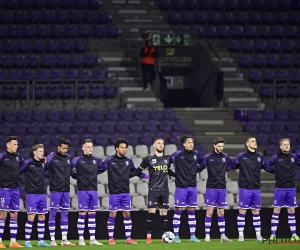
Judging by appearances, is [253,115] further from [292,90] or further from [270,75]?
[270,75]

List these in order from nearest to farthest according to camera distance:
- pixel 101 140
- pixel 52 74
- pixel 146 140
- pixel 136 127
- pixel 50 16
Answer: pixel 101 140 < pixel 146 140 < pixel 136 127 < pixel 52 74 < pixel 50 16

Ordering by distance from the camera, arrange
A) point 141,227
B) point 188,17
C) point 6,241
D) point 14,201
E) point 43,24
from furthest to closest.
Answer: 1. point 188,17
2. point 43,24
3. point 141,227
4. point 6,241
5. point 14,201

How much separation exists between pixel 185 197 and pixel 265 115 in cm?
1007

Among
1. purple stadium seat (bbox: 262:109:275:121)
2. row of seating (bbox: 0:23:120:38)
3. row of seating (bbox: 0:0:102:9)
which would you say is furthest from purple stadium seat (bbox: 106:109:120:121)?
row of seating (bbox: 0:0:102:9)

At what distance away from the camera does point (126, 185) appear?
806 inches

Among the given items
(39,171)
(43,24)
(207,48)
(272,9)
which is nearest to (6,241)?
(39,171)

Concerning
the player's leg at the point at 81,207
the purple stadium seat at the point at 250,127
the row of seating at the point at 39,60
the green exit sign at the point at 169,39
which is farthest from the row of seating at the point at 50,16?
the player's leg at the point at 81,207

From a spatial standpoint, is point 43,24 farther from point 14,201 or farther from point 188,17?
point 14,201

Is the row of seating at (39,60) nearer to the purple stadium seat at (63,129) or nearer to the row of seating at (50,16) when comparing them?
the row of seating at (50,16)

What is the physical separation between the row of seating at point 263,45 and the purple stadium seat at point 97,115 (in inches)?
A: 265

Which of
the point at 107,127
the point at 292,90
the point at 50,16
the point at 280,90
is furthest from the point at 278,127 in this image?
the point at 50,16

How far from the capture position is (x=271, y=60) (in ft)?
107

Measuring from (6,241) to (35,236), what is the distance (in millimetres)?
1480

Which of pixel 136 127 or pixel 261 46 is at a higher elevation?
pixel 261 46
